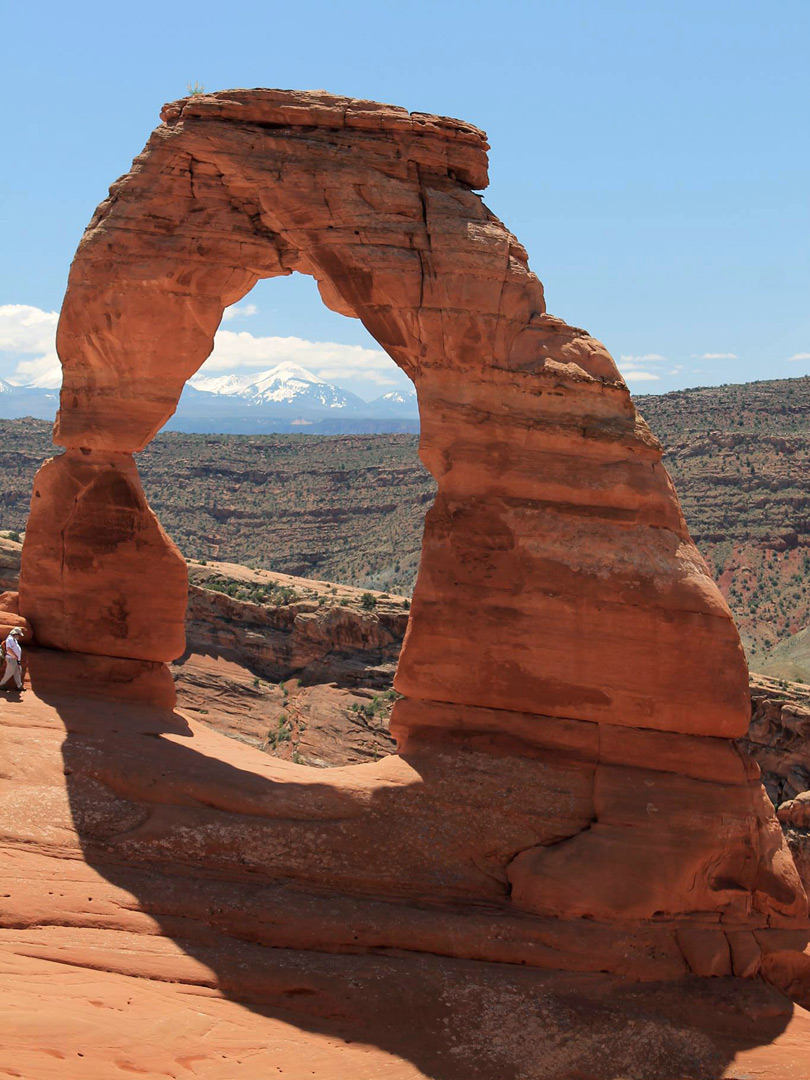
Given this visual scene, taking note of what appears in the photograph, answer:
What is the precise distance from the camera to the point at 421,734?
15.9m

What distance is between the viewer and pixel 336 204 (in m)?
16.3

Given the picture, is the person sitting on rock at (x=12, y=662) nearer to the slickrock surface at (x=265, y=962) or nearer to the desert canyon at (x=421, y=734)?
the desert canyon at (x=421, y=734)

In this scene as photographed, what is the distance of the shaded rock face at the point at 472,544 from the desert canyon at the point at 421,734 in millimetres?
44

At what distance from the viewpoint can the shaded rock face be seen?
14445mm

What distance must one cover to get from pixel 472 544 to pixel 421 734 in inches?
107

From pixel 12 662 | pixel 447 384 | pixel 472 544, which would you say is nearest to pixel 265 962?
pixel 472 544

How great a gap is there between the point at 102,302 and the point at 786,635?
141 feet

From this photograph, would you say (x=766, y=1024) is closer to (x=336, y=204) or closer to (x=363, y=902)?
(x=363, y=902)

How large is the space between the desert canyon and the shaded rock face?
0.04m

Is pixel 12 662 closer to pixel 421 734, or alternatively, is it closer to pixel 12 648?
pixel 12 648

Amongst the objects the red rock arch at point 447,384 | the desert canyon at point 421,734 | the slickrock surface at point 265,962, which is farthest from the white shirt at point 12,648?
the slickrock surface at point 265,962

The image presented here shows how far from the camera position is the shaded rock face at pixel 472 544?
14.4 metres

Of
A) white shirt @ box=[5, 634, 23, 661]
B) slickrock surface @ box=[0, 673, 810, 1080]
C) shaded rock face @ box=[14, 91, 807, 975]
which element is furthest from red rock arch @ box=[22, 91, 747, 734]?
slickrock surface @ box=[0, 673, 810, 1080]

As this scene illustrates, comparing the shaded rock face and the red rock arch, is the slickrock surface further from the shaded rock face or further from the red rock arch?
the red rock arch
